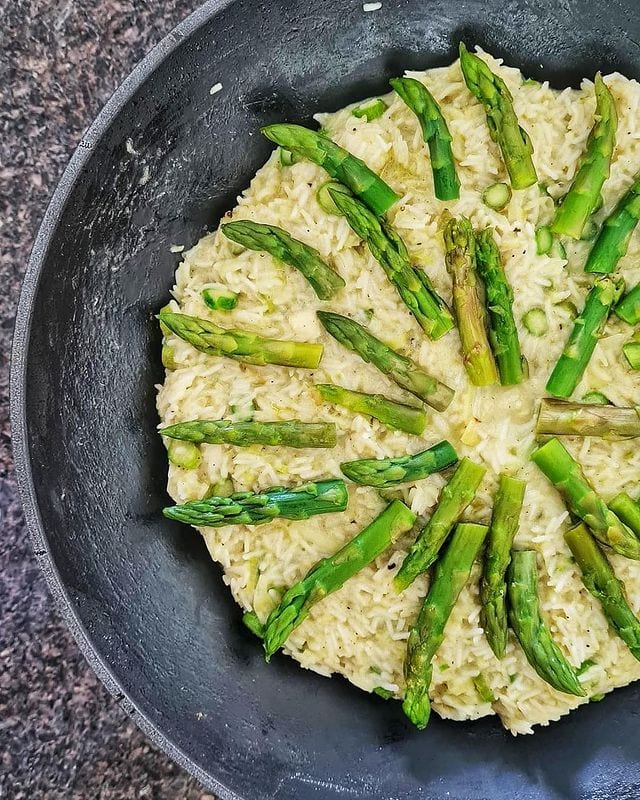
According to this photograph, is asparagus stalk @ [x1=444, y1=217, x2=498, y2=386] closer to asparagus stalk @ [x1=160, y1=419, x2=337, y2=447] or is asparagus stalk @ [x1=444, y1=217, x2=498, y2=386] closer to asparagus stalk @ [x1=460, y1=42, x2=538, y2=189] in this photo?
asparagus stalk @ [x1=460, y1=42, x2=538, y2=189]

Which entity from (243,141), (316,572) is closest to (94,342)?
(243,141)

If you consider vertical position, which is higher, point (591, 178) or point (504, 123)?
point (504, 123)

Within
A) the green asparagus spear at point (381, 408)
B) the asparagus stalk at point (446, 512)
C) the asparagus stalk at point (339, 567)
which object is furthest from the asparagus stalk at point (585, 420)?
the asparagus stalk at point (339, 567)

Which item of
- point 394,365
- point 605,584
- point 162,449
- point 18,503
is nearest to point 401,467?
point 394,365

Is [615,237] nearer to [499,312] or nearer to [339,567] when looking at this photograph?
[499,312]

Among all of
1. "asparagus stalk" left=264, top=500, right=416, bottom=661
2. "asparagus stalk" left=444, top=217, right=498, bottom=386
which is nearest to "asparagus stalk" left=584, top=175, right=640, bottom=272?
"asparagus stalk" left=444, top=217, right=498, bottom=386

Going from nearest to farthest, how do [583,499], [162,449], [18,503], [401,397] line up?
1. [583,499]
2. [401,397]
3. [162,449]
4. [18,503]

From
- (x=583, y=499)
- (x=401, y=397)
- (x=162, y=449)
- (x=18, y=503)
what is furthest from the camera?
(x=18, y=503)
